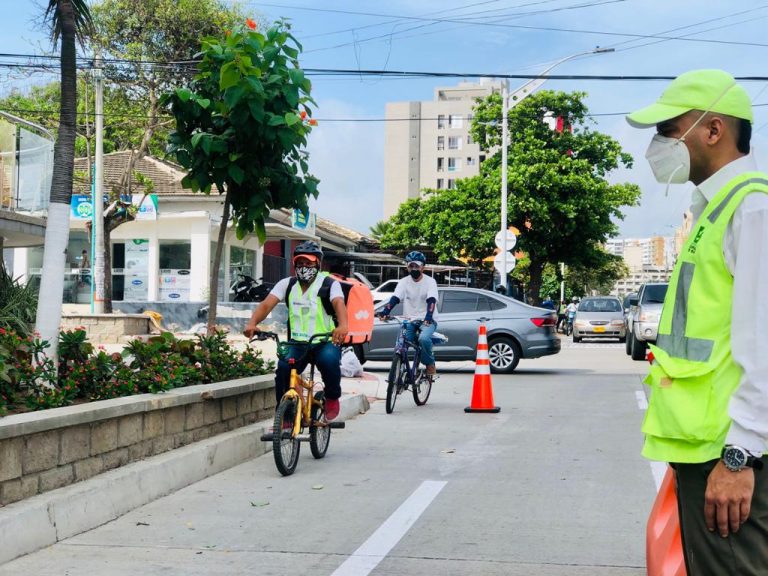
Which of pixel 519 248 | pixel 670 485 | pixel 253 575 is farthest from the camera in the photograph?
pixel 519 248

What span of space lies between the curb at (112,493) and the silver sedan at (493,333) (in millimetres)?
9463

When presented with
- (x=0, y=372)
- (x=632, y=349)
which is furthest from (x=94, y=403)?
(x=632, y=349)

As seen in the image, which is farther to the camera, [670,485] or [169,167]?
[169,167]

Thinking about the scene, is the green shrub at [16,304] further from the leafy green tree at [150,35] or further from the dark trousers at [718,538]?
the leafy green tree at [150,35]

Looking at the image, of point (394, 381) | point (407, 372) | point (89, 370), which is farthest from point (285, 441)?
point (407, 372)

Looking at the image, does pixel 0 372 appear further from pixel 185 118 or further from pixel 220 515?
pixel 185 118

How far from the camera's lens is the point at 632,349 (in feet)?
76.9

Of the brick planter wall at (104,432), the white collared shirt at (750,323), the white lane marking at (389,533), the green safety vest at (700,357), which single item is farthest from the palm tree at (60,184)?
the white collared shirt at (750,323)

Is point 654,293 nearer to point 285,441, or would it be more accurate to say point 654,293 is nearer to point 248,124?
point 248,124

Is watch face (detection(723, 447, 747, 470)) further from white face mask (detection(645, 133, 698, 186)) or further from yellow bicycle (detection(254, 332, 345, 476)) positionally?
yellow bicycle (detection(254, 332, 345, 476))

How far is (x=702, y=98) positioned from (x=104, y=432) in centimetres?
503

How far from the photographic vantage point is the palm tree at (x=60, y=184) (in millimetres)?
7211

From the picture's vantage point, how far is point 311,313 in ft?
27.6

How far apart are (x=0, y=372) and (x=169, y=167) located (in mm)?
31229
